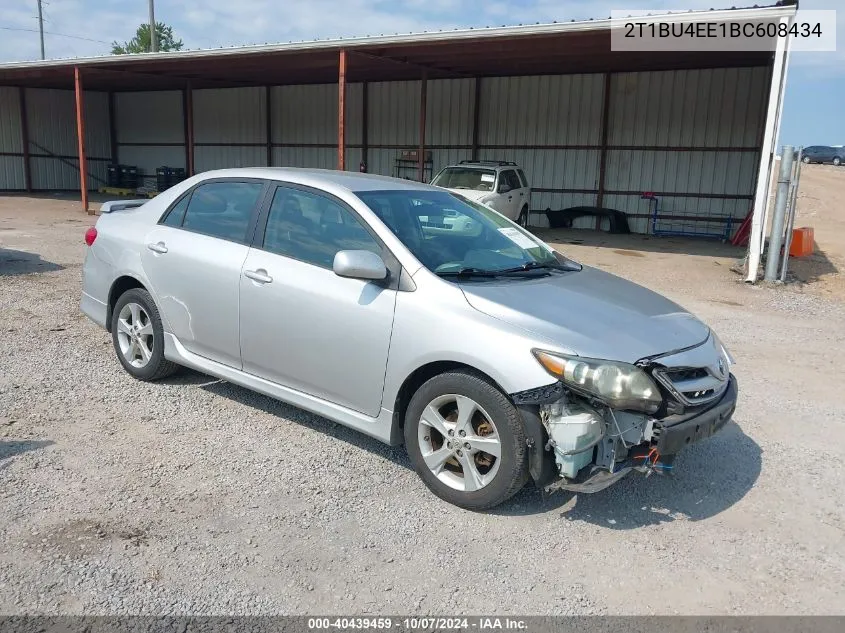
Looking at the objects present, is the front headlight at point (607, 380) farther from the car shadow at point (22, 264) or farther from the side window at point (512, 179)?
the side window at point (512, 179)

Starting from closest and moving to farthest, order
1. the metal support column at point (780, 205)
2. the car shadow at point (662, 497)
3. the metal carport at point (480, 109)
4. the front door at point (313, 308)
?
1. the car shadow at point (662, 497)
2. the front door at point (313, 308)
3. the metal support column at point (780, 205)
4. the metal carport at point (480, 109)

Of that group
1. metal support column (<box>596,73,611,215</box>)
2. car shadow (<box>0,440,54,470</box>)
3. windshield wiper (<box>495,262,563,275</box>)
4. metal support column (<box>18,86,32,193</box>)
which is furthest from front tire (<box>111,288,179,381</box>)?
metal support column (<box>18,86,32,193</box>)

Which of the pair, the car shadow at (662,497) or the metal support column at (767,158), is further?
the metal support column at (767,158)

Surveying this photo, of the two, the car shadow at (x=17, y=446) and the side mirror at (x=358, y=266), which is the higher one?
the side mirror at (x=358, y=266)

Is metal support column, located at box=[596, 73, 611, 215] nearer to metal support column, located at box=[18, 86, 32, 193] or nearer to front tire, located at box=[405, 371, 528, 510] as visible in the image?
front tire, located at box=[405, 371, 528, 510]

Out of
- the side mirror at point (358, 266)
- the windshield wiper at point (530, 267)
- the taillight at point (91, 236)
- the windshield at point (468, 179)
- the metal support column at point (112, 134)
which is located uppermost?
the metal support column at point (112, 134)

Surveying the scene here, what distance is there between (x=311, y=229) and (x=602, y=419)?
210 cm

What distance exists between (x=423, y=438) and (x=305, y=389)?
873 mm

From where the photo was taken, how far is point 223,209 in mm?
4762

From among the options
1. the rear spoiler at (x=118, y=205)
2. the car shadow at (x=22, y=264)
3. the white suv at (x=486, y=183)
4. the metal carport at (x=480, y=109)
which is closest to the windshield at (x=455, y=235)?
the rear spoiler at (x=118, y=205)

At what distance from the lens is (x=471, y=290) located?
3605 mm

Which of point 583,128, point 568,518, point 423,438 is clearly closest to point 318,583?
point 423,438

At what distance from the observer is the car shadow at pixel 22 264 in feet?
32.6

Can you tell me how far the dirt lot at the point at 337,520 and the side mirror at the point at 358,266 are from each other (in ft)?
3.77
